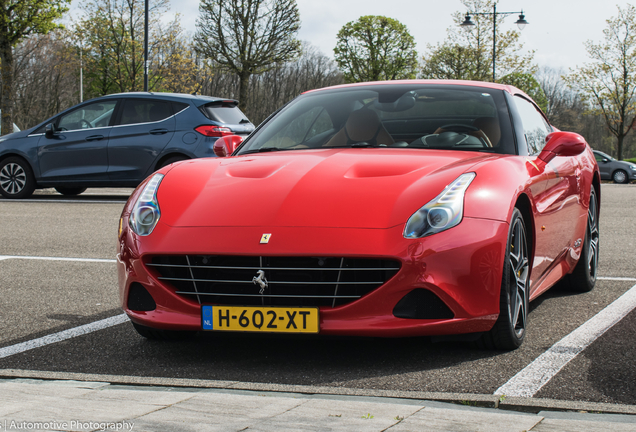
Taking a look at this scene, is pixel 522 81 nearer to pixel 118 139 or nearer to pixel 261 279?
pixel 118 139

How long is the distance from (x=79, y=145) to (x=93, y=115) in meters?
0.56

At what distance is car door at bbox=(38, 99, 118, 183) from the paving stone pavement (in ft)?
34.8

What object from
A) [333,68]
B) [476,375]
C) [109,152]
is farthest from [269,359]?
[333,68]

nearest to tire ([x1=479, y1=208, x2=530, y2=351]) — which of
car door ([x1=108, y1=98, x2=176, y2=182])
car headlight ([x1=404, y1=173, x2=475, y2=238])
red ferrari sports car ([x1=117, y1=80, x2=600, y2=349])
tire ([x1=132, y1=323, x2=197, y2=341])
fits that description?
red ferrari sports car ([x1=117, y1=80, x2=600, y2=349])

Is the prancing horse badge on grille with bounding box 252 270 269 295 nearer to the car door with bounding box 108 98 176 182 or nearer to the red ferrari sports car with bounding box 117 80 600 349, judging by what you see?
the red ferrari sports car with bounding box 117 80 600 349

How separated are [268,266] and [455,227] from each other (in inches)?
32.3

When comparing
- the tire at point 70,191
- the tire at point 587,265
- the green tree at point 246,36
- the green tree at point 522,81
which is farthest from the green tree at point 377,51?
the tire at point 587,265

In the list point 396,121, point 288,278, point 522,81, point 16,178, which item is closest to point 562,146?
point 396,121

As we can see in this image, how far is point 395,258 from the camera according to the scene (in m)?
3.26

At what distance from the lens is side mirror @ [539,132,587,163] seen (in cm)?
444

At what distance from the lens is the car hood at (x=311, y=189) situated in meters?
3.46

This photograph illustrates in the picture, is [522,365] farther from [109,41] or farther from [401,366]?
[109,41]

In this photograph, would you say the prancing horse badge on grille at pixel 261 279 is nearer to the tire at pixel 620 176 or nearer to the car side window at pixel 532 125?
the car side window at pixel 532 125

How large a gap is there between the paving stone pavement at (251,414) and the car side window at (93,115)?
10793mm
